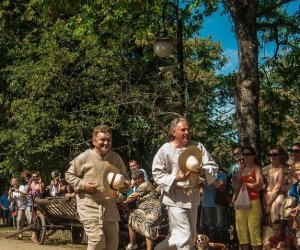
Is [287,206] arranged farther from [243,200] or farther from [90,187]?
[90,187]

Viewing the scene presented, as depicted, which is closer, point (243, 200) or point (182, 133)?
point (182, 133)

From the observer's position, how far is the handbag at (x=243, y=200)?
38.2ft

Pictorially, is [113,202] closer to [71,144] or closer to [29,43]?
[71,144]

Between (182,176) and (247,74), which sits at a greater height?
(247,74)

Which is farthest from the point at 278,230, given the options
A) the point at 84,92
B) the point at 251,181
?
the point at 84,92

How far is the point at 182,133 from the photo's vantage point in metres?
8.94

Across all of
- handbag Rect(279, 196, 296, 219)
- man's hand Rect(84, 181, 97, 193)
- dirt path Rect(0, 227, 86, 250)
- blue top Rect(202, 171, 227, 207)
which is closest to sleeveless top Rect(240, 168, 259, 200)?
handbag Rect(279, 196, 296, 219)

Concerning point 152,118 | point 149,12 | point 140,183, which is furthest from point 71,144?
point 140,183

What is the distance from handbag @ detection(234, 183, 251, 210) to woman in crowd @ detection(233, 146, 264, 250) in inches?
3.2

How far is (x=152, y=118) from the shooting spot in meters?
19.5

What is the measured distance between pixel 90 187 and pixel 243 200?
11.6 feet

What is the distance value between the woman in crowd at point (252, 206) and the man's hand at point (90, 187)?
139 inches

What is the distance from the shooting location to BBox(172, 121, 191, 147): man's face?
8938 mm

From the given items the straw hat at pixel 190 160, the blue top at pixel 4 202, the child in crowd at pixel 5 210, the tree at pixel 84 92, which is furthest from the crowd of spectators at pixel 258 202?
the blue top at pixel 4 202
